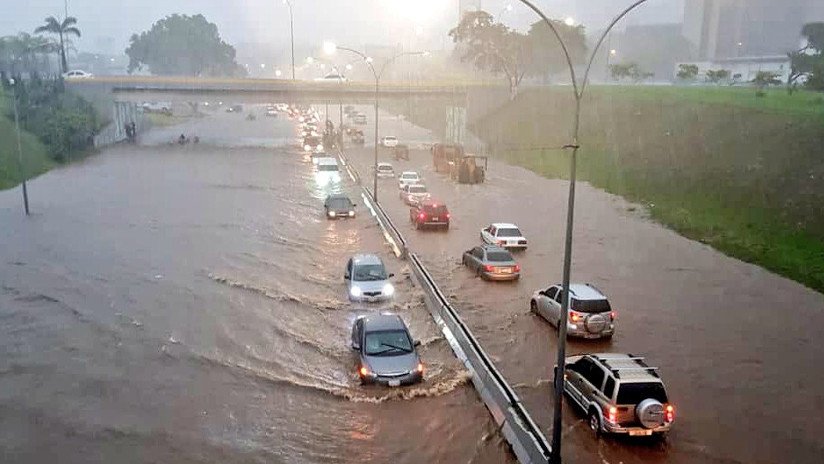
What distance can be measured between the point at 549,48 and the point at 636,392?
258ft

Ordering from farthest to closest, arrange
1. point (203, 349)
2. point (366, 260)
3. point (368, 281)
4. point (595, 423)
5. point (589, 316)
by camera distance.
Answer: point (366, 260)
point (368, 281)
point (203, 349)
point (589, 316)
point (595, 423)

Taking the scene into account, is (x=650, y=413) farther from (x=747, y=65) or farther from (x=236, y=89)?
(x=747, y=65)

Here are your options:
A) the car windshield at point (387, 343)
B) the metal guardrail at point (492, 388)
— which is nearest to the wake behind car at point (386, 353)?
the car windshield at point (387, 343)

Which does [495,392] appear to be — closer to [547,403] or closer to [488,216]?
[547,403]

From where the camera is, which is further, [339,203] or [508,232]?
[339,203]

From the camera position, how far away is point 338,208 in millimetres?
37969

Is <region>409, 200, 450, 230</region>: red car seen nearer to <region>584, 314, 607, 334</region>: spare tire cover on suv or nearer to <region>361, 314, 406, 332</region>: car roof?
<region>584, 314, 607, 334</region>: spare tire cover on suv

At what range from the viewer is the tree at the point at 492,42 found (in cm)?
8594

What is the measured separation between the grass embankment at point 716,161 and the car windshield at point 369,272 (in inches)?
593

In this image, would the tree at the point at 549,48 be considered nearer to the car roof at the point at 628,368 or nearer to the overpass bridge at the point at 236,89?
the overpass bridge at the point at 236,89

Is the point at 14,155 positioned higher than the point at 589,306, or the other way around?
the point at 589,306

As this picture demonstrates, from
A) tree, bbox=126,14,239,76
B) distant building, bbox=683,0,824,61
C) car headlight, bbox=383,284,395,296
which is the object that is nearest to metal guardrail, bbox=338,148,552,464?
car headlight, bbox=383,284,395,296

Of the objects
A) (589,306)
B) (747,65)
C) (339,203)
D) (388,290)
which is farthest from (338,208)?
(747,65)

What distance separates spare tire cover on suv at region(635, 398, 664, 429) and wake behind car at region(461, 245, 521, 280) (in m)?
12.3
